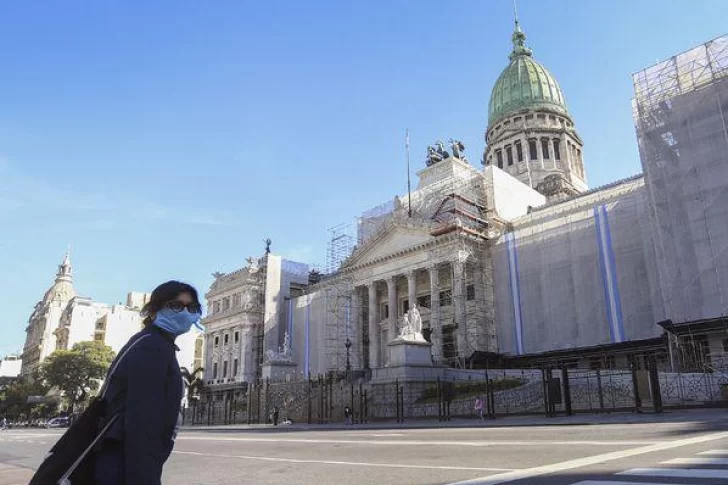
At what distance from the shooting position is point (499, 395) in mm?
27750

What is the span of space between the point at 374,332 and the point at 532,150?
39005 mm

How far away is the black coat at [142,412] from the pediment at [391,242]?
50.3 meters

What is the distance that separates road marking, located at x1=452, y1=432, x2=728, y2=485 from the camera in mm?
7438

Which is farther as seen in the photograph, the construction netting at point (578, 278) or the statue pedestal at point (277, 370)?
the statue pedestal at point (277, 370)

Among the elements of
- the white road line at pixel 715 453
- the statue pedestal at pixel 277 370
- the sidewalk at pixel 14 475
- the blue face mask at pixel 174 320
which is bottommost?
the sidewalk at pixel 14 475

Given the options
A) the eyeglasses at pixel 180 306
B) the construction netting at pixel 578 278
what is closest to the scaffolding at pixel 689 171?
the construction netting at pixel 578 278

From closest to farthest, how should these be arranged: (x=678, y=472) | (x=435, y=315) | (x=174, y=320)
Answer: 1. (x=174, y=320)
2. (x=678, y=472)
3. (x=435, y=315)

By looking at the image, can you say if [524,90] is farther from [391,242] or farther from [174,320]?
[174,320]

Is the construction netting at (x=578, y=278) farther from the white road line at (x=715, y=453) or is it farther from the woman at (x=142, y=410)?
the woman at (x=142, y=410)

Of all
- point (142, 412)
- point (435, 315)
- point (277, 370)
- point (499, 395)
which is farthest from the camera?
point (435, 315)

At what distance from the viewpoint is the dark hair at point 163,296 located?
4.00 meters

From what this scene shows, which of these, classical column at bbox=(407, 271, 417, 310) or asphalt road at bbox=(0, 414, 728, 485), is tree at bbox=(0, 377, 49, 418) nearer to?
classical column at bbox=(407, 271, 417, 310)

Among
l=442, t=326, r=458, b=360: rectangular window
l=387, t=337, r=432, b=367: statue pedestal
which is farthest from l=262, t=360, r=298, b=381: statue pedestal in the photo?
l=387, t=337, r=432, b=367: statue pedestal

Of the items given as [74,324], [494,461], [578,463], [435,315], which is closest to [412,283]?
[435,315]
